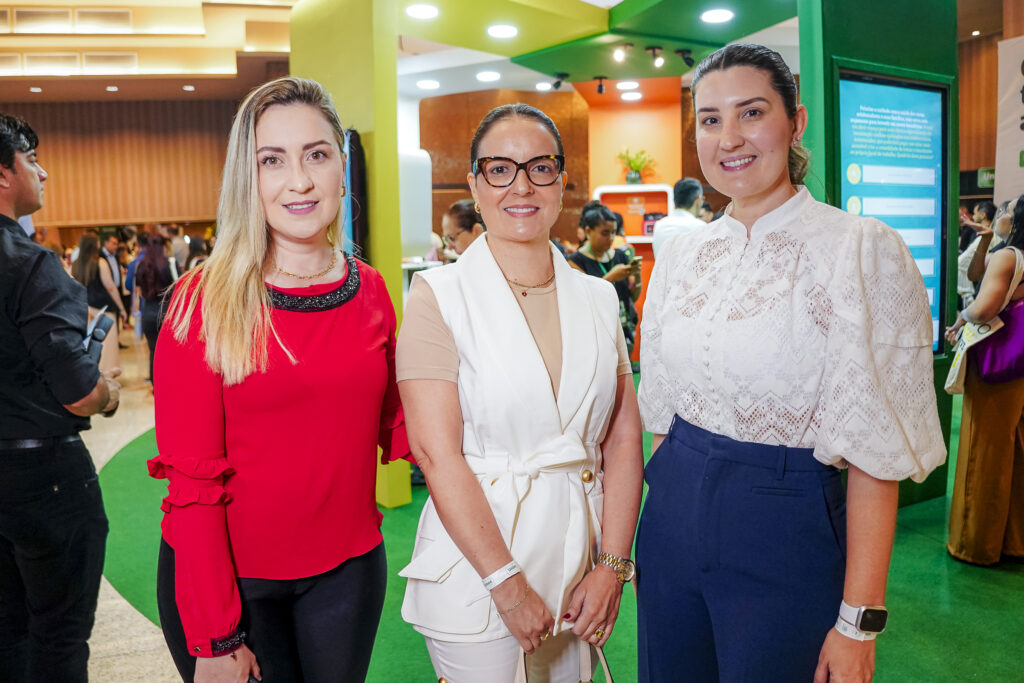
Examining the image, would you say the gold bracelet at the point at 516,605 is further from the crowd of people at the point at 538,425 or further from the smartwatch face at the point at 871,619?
the smartwatch face at the point at 871,619

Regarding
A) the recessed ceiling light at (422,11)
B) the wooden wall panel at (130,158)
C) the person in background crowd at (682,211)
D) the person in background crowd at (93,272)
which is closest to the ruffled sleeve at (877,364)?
the recessed ceiling light at (422,11)

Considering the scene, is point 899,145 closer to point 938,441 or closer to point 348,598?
point 938,441

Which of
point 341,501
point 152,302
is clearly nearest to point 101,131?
point 152,302

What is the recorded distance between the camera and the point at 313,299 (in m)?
1.54

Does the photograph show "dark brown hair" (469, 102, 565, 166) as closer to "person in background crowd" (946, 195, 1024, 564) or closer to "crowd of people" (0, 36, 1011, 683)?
"crowd of people" (0, 36, 1011, 683)

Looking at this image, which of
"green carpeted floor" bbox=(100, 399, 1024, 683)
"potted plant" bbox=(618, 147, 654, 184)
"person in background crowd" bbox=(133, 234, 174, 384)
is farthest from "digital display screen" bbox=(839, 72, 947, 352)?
"person in background crowd" bbox=(133, 234, 174, 384)

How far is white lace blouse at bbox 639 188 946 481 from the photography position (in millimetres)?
1354

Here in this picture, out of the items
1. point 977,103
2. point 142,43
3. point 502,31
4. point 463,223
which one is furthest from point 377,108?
point 977,103

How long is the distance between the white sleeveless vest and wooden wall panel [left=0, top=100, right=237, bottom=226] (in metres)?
17.0

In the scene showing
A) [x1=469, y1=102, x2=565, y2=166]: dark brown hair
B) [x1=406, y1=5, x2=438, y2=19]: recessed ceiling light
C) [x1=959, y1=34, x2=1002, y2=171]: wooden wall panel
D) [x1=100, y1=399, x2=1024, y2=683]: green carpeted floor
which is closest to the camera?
[x1=469, y1=102, x2=565, y2=166]: dark brown hair

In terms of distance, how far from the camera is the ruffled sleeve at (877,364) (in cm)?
135

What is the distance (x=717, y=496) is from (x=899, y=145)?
136 inches

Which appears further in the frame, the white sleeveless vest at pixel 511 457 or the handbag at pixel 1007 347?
the handbag at pixel 1007 347

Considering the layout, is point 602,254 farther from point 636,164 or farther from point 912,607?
point 636,164
